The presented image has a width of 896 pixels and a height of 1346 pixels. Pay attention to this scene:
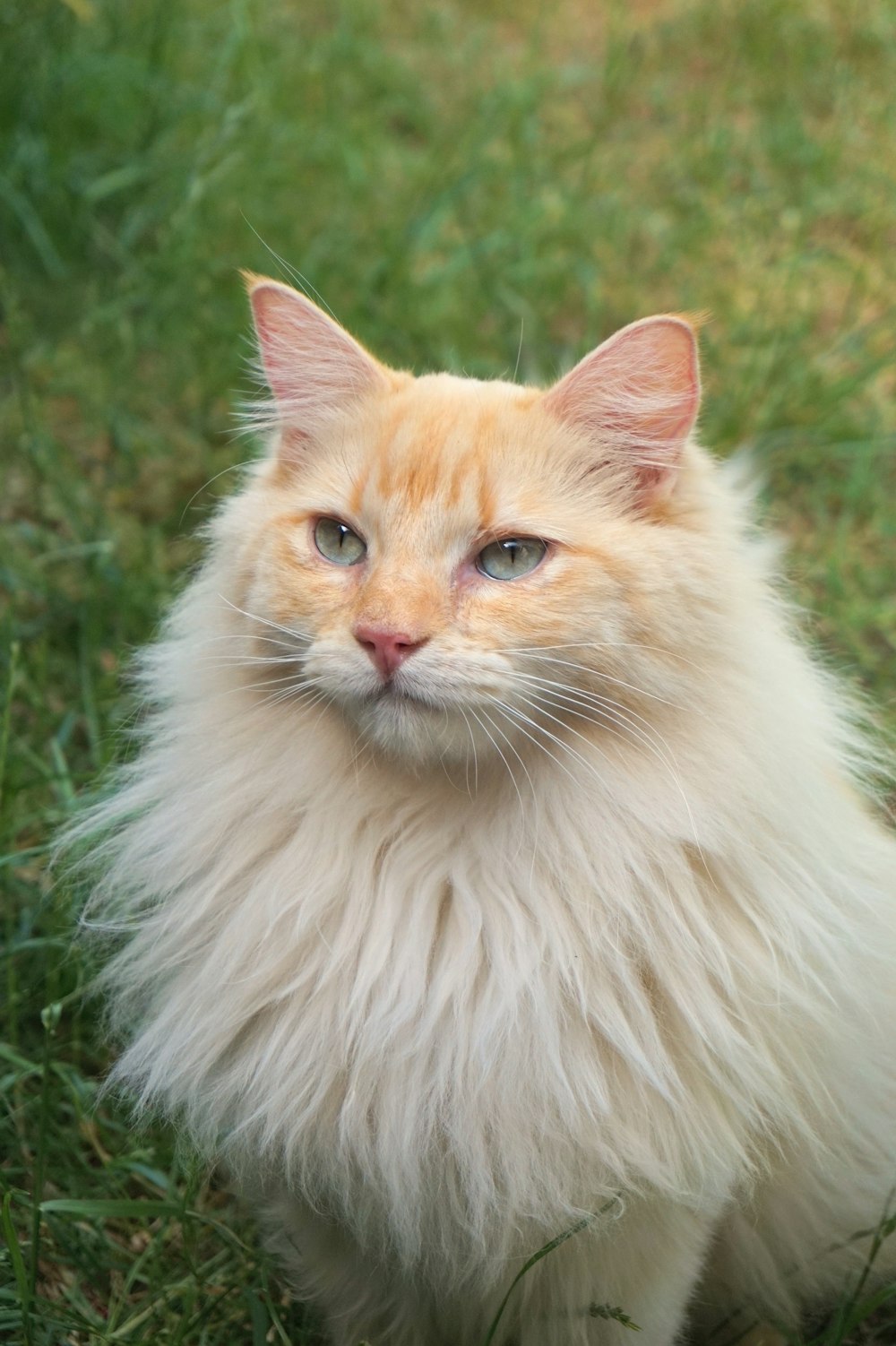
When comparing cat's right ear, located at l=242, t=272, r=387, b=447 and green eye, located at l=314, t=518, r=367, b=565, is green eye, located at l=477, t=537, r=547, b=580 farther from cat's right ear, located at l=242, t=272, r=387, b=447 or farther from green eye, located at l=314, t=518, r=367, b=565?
cat's right ear, located at l=242, t=272, r=387, b=447

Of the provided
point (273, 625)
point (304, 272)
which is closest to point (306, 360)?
point (273, 625)

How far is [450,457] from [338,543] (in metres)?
0.20

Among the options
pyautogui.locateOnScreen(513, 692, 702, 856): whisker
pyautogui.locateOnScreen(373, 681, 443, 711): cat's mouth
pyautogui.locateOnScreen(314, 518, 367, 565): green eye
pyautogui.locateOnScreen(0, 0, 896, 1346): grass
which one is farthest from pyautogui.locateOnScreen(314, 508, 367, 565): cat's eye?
pyautogui.locateOnScreen(0, 0, 896, 1346): grass

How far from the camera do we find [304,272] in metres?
3.81

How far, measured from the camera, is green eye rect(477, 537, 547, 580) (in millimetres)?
1639

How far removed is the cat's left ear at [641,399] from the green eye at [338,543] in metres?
0.32

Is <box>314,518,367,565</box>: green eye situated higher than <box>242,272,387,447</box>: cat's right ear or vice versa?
<box>242,272,387,447</box>: cat's right ear

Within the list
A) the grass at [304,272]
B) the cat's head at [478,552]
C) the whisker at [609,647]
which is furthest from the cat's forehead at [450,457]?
the grass at [304,272]

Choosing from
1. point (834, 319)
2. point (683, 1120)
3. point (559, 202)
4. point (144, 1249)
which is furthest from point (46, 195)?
point (683, 1120)

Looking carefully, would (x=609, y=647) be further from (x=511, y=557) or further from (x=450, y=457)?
(x=450, y=457)

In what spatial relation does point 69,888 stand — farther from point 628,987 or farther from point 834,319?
point 834,319

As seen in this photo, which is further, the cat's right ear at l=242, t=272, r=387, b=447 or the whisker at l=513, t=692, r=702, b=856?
the cat's right ear at l=242, t=272, r=387, b=447

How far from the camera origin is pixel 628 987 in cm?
165

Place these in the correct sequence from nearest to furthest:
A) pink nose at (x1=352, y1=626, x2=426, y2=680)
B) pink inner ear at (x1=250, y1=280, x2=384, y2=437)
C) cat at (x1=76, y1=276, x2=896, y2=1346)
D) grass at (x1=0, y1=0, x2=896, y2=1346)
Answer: pink nose at (x1=352, y1=626, x2=426, y2=680) → cat at (x1=76, y1=276, x2=896, y2=1346) → pink inner ear at (x1=250, y1=280, x2=384, y2=437) → grass at (x1=0, y1=0, x2=896, y2=1346)
